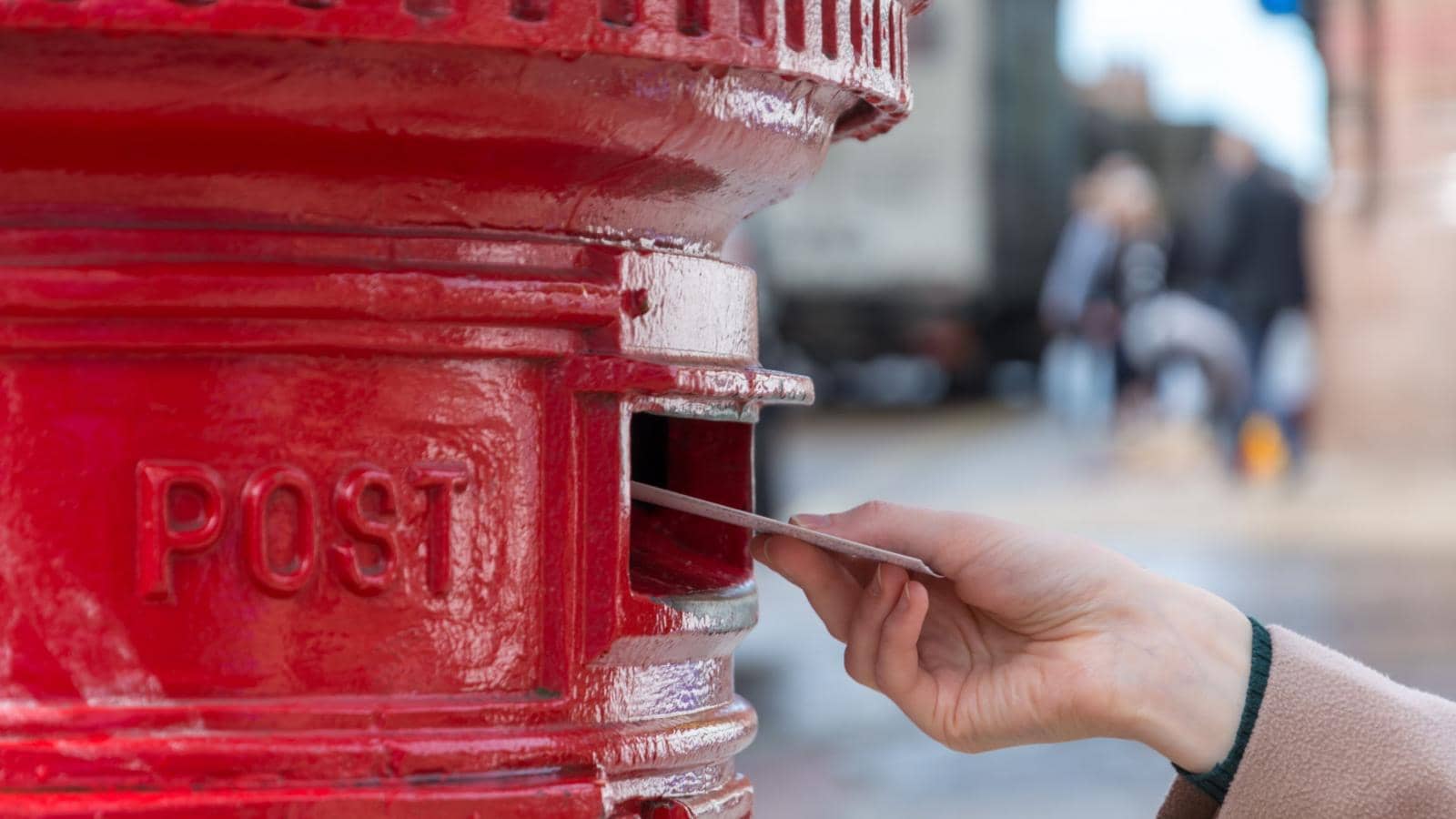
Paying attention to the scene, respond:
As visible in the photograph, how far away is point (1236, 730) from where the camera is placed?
4.62 ft

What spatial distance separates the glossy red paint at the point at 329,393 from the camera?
100 centimetres

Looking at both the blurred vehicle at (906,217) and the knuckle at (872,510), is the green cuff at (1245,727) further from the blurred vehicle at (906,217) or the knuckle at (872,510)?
the blurred vehicle at (906,217)

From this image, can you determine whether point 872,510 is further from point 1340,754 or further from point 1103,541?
point 1103,541

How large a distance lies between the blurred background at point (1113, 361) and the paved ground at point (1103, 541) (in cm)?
2

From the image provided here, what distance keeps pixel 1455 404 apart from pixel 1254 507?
7.23 feet

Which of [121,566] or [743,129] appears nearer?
[121,566]

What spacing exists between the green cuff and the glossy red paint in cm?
51

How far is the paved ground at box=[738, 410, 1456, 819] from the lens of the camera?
3908 millimetres

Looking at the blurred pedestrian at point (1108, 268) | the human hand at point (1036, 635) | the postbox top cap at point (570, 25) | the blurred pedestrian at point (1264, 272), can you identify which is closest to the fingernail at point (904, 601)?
the human hand at point (1036, 635)

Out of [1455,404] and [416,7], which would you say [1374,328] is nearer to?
[1455,404]

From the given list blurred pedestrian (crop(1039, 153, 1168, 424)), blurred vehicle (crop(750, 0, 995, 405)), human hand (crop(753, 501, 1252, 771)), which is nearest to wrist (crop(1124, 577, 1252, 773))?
human hand (crop(753, 501, 1252, 771))

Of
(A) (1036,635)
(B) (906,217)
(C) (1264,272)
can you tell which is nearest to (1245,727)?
(A) (1036,635)

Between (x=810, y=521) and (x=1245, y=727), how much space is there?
0.35 meters

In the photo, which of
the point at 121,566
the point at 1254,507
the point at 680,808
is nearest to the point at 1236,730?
the point at 680,808
